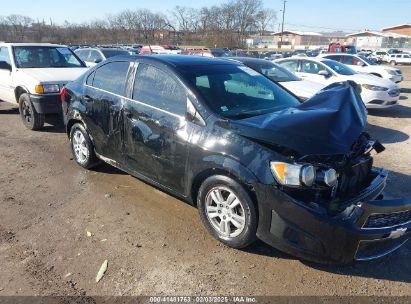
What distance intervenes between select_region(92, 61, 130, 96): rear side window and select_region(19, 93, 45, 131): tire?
306cm

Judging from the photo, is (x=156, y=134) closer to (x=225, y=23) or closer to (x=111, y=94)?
(x=111, y=94)

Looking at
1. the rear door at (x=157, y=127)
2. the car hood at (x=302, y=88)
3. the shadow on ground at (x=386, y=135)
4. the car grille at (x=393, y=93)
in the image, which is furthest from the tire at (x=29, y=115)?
the car grille at (x=393, y=93)

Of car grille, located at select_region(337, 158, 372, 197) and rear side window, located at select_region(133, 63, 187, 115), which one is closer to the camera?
car grille, located at select_region(337, 158, 372, 197)

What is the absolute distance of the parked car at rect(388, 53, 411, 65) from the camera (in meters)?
40.9

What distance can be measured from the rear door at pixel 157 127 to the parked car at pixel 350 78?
7.24m

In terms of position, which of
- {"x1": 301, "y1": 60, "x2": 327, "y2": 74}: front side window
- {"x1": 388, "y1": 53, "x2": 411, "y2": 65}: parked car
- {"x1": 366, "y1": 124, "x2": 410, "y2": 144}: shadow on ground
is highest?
{"x1": 301, "y1": 60, "x2": 327, "y2": 74}: front side window

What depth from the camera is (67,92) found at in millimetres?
5305

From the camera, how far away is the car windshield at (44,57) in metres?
7.92

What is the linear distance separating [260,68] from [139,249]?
21.1ft

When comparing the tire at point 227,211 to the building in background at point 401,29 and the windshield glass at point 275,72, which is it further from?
the building in background at point 401,29

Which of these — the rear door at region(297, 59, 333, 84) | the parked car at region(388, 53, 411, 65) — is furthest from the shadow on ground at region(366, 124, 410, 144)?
the parked car at region(388, 53, 411, 65)

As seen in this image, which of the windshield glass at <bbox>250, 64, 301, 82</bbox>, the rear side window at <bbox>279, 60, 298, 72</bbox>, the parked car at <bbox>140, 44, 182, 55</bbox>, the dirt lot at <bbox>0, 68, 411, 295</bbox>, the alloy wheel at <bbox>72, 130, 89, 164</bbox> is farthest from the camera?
the parked car at <bbox>140, 44, 182, 55</bbox>

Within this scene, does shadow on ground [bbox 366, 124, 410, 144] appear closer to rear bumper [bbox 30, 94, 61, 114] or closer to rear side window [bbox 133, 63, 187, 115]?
rear side window [bbox 133, 63, 187, 115]

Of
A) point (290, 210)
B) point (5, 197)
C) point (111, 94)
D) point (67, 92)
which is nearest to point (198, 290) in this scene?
point (290, 210)
